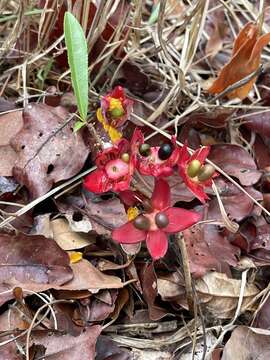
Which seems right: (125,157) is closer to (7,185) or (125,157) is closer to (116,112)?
(116,112)

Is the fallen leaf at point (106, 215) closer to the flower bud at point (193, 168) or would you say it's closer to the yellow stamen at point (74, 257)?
the yellow stamen at point (74, 257)

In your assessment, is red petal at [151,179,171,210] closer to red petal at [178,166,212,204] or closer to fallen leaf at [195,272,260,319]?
red petal at [178,166,212,204]

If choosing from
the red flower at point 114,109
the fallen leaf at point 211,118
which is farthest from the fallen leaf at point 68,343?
the fallen leaf at point 211,118

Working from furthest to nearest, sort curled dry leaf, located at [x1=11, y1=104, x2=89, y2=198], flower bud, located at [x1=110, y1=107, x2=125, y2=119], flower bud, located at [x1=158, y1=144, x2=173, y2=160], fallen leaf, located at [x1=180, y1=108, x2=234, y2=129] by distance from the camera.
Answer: fallen leaf, located at [x1=180, y1=108, x2=234, y2=129], curled dry leaf, located at [x1=11, y1=104, x2=89, y2=198], flower bud, located at [x1=110, y1=107, x2=125, y2=119], flower bud, located at [x1=158, y1=144, x2=173, y2=160]

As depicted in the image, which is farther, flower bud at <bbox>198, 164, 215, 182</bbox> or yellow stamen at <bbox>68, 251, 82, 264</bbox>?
yellow stamen at <bbox>68, 251, 82, 264</bbox>

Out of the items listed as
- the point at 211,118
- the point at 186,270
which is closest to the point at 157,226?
the point at 186,270

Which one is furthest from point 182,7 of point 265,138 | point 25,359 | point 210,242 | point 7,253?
point 25,359

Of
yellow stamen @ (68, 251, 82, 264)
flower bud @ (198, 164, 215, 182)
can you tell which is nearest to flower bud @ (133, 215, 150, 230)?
flower bud @ (198, 164, 215, 182)
